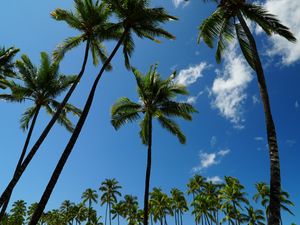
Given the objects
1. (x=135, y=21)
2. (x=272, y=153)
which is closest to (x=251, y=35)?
(x=272, y=153)

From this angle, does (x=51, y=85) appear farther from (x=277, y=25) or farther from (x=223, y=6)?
(x=277, y=25)

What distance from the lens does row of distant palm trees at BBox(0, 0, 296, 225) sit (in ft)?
40.5

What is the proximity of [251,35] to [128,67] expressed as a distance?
10675 millimetres

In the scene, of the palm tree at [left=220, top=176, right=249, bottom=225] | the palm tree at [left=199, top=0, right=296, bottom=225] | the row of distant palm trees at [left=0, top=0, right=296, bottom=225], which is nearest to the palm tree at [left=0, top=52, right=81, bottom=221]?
the row of distant palm trees at [left=0, top=0, right=296, bottom=225]

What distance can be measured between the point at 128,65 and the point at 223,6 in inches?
364

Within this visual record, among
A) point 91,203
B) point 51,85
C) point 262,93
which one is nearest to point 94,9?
point 51,85

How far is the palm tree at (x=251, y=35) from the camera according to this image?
891cm

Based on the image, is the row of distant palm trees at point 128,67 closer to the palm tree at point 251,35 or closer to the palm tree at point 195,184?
the palm tree at point 251,35

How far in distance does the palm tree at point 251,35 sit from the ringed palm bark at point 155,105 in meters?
6.87

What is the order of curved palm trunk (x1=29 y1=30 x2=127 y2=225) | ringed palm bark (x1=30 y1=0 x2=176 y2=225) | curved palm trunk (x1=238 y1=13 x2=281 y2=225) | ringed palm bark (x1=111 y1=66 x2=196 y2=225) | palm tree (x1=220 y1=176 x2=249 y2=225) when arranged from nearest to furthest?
curved palm trunk (x1=238 y1=13 x2=281 y2=225), curved palm trunk (x1=29 y1=30 x2=127 y2=225), ringed palm bark (x1=30 y1=0 x2=176 y2=225), ringed palm bark (x1=111 y1=66 x2=196 y2=225), palm tree (x1=220 y1=176 x2=249 y2=225)

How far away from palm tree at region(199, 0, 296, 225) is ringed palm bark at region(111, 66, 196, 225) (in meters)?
6.87

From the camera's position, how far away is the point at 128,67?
69.9ft

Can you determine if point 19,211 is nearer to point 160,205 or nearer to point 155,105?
point 160,205

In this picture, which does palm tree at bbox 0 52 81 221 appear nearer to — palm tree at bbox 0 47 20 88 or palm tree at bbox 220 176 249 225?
palm tree at bbox 0 47 20 88
